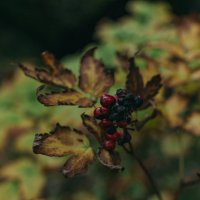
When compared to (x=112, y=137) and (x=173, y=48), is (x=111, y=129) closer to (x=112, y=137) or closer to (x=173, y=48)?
(x=112, y=137)

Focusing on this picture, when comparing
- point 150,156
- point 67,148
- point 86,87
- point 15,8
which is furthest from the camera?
point 15,8

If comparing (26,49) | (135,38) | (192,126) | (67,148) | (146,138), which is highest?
(26,49)

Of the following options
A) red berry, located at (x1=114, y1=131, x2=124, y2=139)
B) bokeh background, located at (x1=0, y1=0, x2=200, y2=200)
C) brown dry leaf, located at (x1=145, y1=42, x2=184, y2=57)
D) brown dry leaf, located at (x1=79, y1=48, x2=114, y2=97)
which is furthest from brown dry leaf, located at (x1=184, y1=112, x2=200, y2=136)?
red berry, located at (x1=114, y1=131, x2=124, y2=139)

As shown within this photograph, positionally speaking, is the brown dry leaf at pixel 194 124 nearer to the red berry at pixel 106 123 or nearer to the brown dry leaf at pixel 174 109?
the brown dry leaf at pixel 174 109

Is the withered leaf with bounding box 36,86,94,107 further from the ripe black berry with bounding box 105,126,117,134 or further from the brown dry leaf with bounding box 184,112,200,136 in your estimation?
the brown dry leaf with bounding box 184,112,200,136

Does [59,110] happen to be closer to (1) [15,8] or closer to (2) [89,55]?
(2) [89,55]

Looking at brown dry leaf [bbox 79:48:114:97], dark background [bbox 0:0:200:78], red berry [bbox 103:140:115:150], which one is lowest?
red berry [bbox 103:140:115:150]

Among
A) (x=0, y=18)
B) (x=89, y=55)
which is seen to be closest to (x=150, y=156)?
(x=89, y=55)
